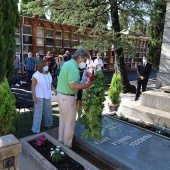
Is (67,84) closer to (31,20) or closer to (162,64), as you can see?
(162,64)

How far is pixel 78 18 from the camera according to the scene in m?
9.72

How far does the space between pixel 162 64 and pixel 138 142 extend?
4792mm

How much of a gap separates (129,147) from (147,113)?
1646 millimetres

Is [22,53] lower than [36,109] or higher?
higher

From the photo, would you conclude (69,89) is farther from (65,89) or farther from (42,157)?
(42,157)

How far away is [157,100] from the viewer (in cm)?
527

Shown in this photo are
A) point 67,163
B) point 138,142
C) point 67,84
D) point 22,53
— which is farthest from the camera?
point 22,53

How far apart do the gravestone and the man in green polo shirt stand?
1.29 feet

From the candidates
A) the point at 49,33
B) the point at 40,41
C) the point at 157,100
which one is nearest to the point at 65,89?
the point at 157,100

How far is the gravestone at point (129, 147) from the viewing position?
10.6 ft

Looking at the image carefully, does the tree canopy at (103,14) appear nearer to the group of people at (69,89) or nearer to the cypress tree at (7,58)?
the cypress tree at (7,58)

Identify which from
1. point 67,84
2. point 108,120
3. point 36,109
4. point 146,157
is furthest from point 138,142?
point 36,109

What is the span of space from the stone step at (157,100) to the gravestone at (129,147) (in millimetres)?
1100

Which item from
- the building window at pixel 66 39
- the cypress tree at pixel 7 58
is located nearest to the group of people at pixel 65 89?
the cypress tree at pixel 7 58
